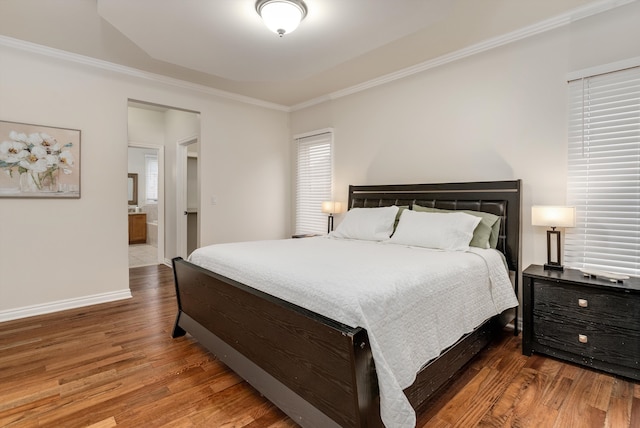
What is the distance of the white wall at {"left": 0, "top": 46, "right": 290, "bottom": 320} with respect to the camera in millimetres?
3070

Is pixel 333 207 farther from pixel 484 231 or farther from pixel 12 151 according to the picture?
pixel 12 151

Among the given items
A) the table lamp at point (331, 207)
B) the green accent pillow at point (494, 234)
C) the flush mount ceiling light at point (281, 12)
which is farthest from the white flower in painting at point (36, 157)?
the green accent pillow at point (494, 234)

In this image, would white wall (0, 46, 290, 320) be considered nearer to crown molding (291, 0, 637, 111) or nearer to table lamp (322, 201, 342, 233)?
table lamp (322, 201, 342, 233)

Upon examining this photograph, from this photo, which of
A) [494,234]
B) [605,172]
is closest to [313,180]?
[494,234]

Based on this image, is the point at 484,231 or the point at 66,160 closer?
the point at 484,231

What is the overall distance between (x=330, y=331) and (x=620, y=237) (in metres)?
2.43

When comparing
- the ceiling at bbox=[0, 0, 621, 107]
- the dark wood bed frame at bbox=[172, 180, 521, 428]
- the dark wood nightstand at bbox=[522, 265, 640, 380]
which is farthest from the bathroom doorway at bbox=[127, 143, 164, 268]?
the dark wood nightstand at bbox=[522, 265, 640, 380]

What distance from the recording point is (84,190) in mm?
3430

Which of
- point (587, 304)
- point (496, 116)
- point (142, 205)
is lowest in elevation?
point (587, 304)

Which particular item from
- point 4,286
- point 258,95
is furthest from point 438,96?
point 4,286

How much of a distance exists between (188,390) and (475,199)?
110 inches

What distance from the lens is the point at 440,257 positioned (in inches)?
86.7

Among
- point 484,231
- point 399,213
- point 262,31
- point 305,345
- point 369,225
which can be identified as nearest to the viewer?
point 305,345

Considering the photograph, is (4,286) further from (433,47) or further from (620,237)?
(620,237)
